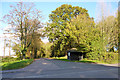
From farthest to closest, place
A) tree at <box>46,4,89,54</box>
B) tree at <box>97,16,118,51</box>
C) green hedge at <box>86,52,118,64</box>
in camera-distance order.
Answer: tree at <box>46,4,89,54</box> → tree at <box>97,16,118,51</box> → green hedge at <box>86,52,118,64</box>

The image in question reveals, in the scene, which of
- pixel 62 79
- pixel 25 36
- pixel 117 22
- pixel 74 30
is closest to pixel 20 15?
pixel 25 36

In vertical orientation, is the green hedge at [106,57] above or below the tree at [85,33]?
below

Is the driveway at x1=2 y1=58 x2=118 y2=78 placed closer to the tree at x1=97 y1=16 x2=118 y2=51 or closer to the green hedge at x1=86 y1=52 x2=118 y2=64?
the green hedge at x1=86 y1=52 x2=118 y2=64

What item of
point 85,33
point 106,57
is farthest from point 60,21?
point 106,57

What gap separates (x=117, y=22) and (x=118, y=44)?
4.98 m

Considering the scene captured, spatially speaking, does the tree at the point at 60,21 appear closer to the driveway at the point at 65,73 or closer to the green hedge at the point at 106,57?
the green hedge at the point at 106,57

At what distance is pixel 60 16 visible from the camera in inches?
1674

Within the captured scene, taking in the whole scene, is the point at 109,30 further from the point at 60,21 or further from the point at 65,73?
the point at 60,21

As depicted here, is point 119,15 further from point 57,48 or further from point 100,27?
point 57,48

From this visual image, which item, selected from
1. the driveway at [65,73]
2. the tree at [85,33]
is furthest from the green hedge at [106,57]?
the driveway at [65,73]

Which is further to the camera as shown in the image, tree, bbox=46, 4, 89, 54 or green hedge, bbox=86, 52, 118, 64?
tree, bbox=46, 4, 89, 54

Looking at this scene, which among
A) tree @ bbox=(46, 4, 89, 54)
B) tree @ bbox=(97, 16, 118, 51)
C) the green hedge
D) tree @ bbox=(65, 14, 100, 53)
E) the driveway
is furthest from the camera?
tree @ bbox=(46, 4, 89, 54)

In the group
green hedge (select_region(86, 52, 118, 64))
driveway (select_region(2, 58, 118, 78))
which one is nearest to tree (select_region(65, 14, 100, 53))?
green hedge (select_region(86, 52, 118, 64))

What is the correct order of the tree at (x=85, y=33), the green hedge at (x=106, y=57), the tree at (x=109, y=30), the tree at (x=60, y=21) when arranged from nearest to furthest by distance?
the green hedge at (x=106, y=57) → the tree at (x=109, y=30) → the tree at (x=85, y=33) → the tree at (x=60, y=21)
